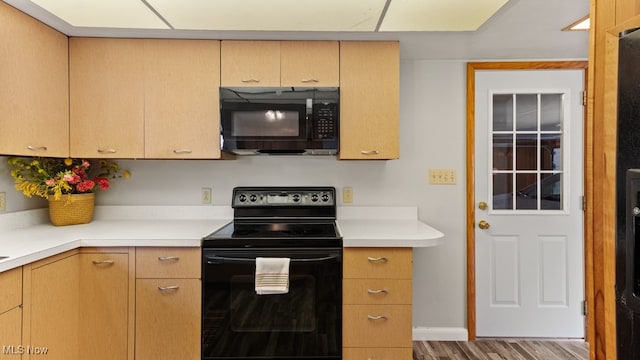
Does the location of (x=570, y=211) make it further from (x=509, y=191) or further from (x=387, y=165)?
(x=387, y=165)

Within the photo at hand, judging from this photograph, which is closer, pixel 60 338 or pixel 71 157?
pixel 60 338

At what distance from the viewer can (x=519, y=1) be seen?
170 centimetres

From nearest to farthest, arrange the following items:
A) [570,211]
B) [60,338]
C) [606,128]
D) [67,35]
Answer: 1. [606,128]
2. [60,338]
3. [67,35]
4. [570,211]

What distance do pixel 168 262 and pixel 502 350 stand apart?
2233 mm

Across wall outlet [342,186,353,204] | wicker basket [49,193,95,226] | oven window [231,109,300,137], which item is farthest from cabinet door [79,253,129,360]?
wall outlet [342,186,353,204]

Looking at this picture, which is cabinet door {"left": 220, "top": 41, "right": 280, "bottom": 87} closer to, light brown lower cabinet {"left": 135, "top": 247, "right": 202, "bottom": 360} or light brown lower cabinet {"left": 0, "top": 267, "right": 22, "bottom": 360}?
light brown lower cabinet {"left": 135, "top": 247, "right": 202, "bottom": 360}

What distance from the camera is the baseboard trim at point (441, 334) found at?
97.7 inches

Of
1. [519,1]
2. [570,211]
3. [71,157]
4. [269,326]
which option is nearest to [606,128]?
[519,1]

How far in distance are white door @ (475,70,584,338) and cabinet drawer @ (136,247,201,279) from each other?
1.93 meters

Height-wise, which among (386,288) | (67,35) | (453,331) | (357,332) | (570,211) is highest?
(67,35)

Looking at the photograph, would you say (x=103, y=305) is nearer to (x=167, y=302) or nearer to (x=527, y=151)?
(x=167, y=302)

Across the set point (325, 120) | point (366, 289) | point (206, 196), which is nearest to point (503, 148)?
point (325, 120)

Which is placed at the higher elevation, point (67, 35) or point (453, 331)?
point (67, 35)

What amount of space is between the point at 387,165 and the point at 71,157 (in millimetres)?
2062
